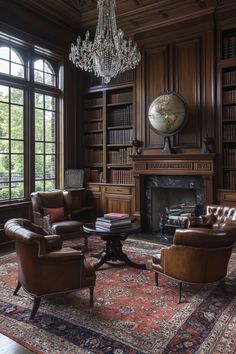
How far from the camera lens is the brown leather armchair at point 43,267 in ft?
8.82

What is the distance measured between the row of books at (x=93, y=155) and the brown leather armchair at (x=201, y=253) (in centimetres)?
394

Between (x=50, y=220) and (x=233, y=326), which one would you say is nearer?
(x=233, y=326)

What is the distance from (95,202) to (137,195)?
1083 mm

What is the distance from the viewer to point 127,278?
12.0 feet

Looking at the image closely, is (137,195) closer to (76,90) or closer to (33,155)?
(33,155)

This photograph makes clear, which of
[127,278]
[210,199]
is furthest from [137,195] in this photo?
[127,278]

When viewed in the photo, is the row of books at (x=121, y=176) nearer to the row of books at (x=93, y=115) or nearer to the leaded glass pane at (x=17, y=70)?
the row of books at (x=93, y=115)

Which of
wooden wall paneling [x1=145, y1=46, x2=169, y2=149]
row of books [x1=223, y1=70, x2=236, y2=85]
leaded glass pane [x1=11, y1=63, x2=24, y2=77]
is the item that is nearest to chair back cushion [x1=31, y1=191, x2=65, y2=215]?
wooden wall paneling [x1=145, y1=46, x2=169, y2=149]

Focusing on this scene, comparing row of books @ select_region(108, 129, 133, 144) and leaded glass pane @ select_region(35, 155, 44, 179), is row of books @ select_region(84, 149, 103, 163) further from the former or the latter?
leaded glass pane @ select_region(35, 155, 44, 179)

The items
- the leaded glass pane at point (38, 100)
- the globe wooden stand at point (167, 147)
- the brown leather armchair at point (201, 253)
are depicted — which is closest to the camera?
the brown leather armchair at point (201, 253)

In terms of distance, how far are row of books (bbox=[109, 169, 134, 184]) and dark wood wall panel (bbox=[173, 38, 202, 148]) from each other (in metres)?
1.18

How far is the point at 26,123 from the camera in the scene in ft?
18.8

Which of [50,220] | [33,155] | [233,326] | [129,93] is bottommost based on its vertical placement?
[233,326]

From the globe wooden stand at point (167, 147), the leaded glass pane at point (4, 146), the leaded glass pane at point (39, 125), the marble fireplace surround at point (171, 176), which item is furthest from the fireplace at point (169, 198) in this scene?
the leaded glass pane at point (4, 146)
